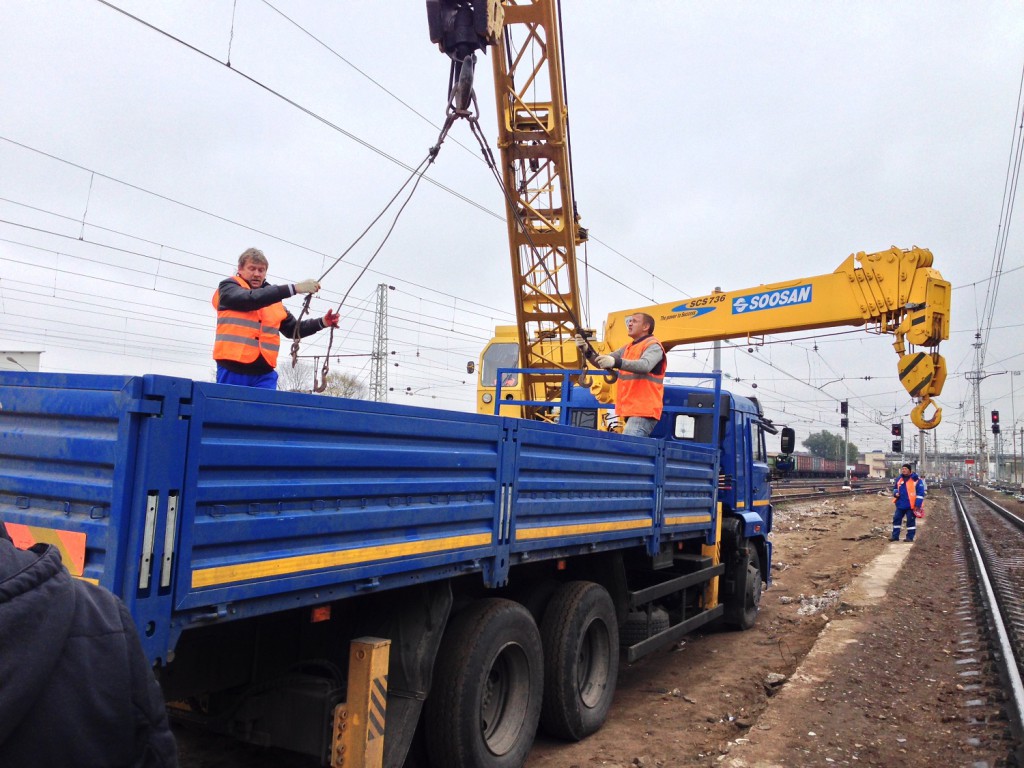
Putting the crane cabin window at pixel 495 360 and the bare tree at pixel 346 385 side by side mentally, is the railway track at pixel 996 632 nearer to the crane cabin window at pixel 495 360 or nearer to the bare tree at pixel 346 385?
the crane cabin window at pixel 495 360

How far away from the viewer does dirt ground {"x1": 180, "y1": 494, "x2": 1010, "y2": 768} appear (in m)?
4.59

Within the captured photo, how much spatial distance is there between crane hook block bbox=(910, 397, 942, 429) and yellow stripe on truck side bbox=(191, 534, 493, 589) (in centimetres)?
835

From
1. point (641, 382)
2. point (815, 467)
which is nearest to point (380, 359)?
point (641, 382)

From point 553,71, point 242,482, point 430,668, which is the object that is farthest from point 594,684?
point 553,71

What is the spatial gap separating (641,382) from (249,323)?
10.8ft

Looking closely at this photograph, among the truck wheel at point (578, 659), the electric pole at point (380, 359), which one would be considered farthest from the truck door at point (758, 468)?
the electric pole at point (380, 359)

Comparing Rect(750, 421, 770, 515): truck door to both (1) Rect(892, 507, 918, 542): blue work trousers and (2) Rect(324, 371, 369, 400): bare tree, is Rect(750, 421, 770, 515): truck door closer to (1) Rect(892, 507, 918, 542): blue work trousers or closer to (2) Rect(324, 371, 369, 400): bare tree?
(1) Rect(892, 507, 918, 542): blue work trousers

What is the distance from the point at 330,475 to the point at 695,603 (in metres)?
4.95

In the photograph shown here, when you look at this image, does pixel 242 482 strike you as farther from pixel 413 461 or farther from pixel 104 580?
pixel 413 461

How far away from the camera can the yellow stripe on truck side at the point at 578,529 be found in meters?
4.00

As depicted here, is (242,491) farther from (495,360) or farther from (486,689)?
(495,360)

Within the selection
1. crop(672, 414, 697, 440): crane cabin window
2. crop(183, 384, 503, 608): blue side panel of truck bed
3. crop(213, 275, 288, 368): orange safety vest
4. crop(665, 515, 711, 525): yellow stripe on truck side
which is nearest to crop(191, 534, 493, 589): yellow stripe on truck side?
crop(183, 384, 503, 608): blue side panel of truck bed

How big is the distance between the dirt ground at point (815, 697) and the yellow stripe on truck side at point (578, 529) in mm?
1388

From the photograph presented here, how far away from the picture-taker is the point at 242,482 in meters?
2.49
